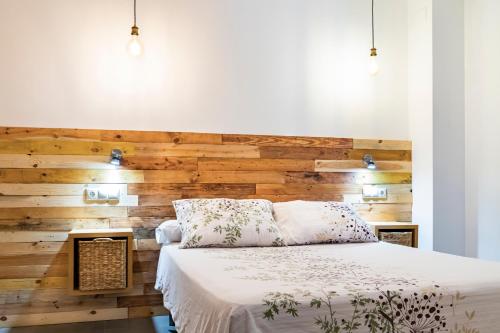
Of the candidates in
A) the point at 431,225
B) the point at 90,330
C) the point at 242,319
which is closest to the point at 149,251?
the point at 90,330

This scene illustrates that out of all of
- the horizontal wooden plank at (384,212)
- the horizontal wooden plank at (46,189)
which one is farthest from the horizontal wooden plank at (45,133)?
the horizontal wooden plank at (384,212)

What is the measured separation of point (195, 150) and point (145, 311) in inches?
50.5

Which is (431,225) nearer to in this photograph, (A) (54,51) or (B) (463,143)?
(B) (463,143)

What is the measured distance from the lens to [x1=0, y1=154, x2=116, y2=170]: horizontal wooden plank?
3260 mm

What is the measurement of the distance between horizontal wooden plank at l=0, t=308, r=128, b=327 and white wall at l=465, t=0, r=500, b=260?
3039 mm

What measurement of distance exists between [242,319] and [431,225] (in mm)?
2953

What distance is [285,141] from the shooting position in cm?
388

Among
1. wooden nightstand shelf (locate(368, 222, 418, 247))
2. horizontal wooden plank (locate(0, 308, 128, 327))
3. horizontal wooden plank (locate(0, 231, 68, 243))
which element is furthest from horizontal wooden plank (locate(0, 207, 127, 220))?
wooden nightstand shelf (locate(368, 222, 418, 247))

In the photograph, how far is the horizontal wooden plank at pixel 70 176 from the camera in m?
3.27

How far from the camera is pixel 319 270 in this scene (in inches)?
87.0

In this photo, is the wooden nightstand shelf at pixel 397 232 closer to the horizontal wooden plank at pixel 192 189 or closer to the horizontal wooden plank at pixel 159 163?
the horizontal wooden plank at pixel 192 189

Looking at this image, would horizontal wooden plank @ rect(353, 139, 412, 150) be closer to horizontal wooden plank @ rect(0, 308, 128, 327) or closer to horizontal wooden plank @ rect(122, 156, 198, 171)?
horizontal wooden plank @ rect(122, 156, 198, 171)

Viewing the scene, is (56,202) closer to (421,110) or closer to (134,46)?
(134,46)

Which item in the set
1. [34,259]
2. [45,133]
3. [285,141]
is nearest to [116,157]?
[45,133]
